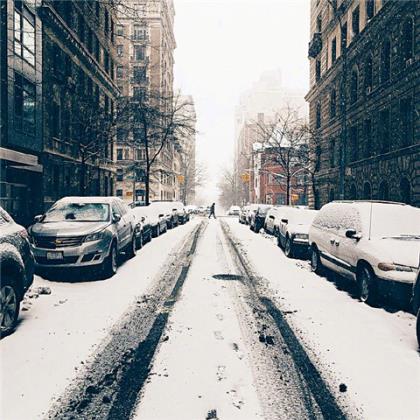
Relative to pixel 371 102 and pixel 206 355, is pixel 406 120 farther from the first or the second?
pixel 206 355

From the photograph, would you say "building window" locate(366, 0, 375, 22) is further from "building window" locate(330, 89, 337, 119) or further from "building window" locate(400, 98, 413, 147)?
"building window" locate(400, 98, 413, 147)

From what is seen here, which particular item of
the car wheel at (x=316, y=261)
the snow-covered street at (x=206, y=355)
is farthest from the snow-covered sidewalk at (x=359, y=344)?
the car wheel at (x=316, y=261)

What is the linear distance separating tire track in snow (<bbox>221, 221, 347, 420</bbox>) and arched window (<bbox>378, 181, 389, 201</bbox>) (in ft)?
56.8

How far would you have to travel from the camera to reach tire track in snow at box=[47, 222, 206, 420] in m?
3.48

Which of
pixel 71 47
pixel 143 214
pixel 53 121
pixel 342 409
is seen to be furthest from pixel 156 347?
pixel 71 47

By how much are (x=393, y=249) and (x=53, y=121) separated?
2181cm

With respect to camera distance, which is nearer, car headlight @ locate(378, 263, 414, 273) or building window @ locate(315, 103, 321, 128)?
car headlight @ locate(378, 263, 414, 273)

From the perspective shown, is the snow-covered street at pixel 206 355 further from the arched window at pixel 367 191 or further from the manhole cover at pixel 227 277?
the arched window at pixel 367 191

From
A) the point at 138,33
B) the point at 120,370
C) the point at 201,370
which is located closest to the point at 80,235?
the point at 120,370

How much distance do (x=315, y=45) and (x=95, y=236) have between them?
33828 millimetres

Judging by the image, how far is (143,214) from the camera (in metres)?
16.6

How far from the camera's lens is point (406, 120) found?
792 inches

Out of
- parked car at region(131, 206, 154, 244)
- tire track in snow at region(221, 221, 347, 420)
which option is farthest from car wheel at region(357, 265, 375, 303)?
parked car at region(131, 206, 154, 244)

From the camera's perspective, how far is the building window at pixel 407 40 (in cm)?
1959
